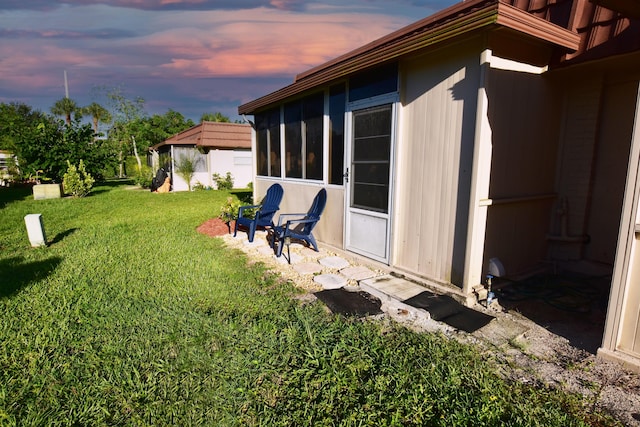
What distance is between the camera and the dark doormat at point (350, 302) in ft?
10.4

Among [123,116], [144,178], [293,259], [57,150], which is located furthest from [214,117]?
[293,259]

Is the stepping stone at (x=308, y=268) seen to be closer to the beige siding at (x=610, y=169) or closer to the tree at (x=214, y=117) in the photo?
the beige siding at (x=610, y=169)

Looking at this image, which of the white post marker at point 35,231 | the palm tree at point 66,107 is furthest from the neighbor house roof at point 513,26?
the palm tree at point 66,107

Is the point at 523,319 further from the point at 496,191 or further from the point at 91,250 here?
the point at 91,250

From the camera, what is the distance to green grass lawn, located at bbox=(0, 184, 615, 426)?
185cm

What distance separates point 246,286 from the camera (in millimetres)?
3836

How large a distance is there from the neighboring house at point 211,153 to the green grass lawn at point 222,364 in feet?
44.3

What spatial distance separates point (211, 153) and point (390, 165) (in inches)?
589

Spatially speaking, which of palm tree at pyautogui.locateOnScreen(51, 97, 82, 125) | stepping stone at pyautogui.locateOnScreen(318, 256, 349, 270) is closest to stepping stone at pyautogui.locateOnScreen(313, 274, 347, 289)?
stepping stone at pyautogui.locateOnScreen(318, 256, 349, 270)

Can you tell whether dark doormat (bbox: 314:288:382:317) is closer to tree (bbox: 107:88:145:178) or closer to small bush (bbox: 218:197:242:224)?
small bush (bbox: 218:197:242:224)

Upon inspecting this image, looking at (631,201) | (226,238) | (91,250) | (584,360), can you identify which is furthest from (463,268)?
(91,250)

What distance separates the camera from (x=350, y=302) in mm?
3387

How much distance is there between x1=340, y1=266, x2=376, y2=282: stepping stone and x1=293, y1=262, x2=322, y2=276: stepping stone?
363 millimetres

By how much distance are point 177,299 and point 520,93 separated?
4.22 m
